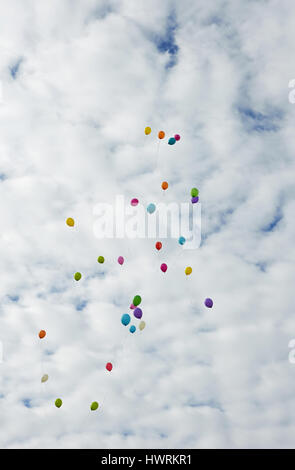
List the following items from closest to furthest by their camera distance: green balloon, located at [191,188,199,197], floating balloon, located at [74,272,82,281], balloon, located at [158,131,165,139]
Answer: floating balloon, located at [74,272,82,281] → green balloon, located at [191,188,199,197] → balloon, located at [158,131,165,139]

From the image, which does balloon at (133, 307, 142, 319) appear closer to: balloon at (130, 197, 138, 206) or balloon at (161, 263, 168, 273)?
balloon at (161, 263, 168, 273)

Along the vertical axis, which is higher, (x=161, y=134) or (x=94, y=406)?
(x=161, y=134)

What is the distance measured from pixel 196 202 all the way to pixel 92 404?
5932 millimetres

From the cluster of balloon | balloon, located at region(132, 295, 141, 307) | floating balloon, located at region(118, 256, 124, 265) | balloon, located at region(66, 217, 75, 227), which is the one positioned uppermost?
the cluster of balloon

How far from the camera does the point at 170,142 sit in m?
14.4

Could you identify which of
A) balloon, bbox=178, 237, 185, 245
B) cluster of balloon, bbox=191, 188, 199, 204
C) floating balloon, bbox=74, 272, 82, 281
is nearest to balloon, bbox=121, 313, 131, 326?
floating balloon, bbox=74, 272, 82, 281

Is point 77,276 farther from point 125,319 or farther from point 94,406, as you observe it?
point 94,406

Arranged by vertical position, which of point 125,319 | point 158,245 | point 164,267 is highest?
point 158,245

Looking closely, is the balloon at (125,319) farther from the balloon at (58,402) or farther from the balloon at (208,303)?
the balloon at (58,402)

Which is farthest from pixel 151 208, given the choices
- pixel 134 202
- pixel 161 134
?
pixel 161 134

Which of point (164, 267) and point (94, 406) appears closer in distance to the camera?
point (94, 406)
